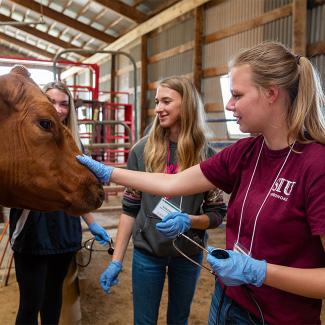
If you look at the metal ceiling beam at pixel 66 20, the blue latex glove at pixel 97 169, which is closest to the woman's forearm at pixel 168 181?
the blue latex glove at pixel 97 169

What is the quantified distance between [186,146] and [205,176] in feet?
1.48

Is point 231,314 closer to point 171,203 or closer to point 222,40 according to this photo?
point 171,203

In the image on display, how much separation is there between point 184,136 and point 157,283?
751mm

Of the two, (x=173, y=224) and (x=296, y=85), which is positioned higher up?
(x=296, y=85)

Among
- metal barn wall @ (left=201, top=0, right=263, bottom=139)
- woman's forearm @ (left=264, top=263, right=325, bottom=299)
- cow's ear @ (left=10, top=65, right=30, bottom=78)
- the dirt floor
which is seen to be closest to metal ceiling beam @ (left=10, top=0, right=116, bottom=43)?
metal barn wall @ (left=201, top=0, right=263, bottom=139)

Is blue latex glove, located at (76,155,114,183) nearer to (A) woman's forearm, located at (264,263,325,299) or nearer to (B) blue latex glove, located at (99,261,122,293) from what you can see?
(B) blue latex glove, located at (99,261,122,293)

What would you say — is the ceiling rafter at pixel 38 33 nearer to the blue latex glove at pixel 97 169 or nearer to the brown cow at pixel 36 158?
the brown cow at pixel 36 158

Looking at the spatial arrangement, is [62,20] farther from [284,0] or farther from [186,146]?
[186,146]

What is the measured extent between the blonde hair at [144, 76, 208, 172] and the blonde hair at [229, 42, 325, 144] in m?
0.72

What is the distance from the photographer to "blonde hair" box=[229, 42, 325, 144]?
46.3 inches

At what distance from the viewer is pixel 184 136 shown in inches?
75.3

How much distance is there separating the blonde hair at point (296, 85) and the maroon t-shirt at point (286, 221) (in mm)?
56

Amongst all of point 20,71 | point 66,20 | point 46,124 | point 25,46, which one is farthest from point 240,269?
point 25,46

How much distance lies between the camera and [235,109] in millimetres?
1236
